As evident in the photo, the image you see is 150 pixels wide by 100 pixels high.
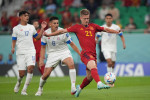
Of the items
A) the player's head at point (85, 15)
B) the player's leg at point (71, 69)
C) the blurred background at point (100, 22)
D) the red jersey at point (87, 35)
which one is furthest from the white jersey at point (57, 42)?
the blurred background at point (100, 22)

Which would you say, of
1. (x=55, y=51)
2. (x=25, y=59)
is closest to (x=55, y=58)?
(x=55, y=51)

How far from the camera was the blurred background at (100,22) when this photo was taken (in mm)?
22469

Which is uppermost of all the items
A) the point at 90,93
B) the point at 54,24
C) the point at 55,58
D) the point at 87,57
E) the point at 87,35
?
the point at 54,24

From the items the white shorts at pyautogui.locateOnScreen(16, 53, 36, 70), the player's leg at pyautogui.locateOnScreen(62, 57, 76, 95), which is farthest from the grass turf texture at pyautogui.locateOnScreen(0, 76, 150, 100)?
the white shorts at pyautogui.locateOnScreen(16, 53, 36, 70)

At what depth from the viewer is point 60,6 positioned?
27.6m

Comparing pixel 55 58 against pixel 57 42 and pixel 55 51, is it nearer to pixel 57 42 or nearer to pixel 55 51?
pixel 55 51

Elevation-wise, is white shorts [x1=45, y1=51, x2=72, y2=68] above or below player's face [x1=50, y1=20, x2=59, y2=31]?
below

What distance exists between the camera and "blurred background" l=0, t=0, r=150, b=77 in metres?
22.5

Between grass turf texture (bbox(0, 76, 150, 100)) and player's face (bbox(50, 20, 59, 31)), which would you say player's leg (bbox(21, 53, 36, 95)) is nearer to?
grass turf texture (bbox(0, 76, 150, 100))

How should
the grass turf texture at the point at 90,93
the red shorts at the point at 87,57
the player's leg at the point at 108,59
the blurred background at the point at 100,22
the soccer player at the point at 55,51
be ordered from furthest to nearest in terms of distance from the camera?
the blurred background at the point at 100,22 < the player's leg at the point at 108,59 < the soccer player at the point at 55,51 < the grass turf texture at the point at 90,93 < the red shorts at the point at 87,57

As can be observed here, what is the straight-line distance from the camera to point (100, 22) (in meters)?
25.5

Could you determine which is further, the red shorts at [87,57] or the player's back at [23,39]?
the player's back at [23,39]

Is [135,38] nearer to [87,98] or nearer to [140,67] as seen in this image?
[140,67]

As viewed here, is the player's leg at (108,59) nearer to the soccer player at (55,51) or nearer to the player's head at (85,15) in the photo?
the soccer player at (55,51)
